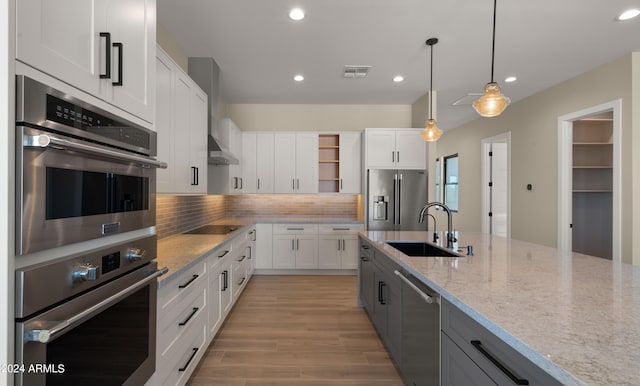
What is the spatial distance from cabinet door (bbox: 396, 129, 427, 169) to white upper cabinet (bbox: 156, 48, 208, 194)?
2.92 m

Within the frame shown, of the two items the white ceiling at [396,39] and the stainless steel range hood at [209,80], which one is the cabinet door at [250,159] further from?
the stainless steel range hood at [209,80]

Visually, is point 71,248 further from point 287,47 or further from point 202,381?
point 287,47

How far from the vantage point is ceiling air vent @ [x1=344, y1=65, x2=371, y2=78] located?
11.7 feet

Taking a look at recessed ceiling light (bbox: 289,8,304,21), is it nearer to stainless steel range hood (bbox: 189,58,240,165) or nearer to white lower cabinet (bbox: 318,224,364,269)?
stainless steel range hood (bbox: 189,58,240,165)

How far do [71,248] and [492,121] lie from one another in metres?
6.47

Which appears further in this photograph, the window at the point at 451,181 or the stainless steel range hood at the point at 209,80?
the window at the point at 451,181

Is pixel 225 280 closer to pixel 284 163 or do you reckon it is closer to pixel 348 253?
pixel 348 253

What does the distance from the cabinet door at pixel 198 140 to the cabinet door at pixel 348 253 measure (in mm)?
2422

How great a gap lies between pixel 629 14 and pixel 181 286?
13.8ft

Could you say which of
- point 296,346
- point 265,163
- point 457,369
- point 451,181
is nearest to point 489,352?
point 457,369

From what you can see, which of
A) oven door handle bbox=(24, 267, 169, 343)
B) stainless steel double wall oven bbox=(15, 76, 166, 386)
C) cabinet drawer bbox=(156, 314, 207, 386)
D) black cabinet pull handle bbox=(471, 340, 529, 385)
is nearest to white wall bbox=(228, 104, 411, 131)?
cabinet drawer bbox=(156, 314, 207, 386)

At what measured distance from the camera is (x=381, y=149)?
15.1 feet

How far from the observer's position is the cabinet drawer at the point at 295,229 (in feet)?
Answer: 15.0

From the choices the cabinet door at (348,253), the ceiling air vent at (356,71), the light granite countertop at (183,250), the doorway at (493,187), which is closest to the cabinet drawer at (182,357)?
the light granite countertop at (183,250)
